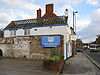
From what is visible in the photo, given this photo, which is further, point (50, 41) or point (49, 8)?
point (49, 8)

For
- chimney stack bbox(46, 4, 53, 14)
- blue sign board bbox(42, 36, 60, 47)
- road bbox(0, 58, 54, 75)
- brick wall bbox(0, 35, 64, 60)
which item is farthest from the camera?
chimney stack bbox(46, 4, 53, 14)

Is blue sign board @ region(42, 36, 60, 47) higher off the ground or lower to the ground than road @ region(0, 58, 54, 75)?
higher

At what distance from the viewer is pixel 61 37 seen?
16625 millimetres

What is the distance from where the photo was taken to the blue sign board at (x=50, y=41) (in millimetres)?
16484

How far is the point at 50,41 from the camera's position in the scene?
16656 millimetres

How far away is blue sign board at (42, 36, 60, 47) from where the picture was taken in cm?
1648

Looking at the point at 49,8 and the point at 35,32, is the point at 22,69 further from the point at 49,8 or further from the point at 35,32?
the point at 49,8

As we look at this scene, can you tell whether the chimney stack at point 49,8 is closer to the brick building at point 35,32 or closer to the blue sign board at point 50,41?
the brick building at point 35,32

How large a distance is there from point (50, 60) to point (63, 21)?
11468mm

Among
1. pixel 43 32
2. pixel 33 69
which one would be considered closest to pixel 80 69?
pixel 33 69

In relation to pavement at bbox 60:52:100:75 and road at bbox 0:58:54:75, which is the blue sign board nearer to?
pavement at bbox 60:52:100:75

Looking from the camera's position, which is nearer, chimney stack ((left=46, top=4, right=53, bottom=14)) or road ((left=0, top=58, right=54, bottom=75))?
road ((left=0, top=58, right=54, bottom=75))

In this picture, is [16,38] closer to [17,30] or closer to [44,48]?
[44,48]

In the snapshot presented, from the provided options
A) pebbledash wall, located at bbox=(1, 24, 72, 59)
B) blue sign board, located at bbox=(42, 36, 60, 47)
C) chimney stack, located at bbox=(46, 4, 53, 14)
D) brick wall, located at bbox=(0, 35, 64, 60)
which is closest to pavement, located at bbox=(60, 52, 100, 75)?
brick wall, located at bbox=(0, 35, 64, 60)
